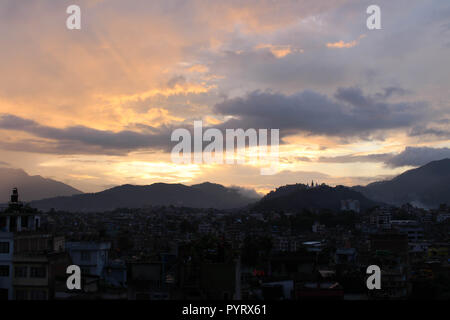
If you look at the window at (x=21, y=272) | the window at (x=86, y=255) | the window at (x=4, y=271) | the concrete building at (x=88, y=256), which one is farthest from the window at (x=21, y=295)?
the window at (x=86, y=255)

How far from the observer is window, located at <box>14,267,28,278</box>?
24.2 meters

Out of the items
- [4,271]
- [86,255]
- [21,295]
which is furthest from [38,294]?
[86,255]

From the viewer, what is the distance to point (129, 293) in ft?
77.4

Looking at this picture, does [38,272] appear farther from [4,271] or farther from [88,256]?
[88,256]

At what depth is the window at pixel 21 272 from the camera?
954 inches

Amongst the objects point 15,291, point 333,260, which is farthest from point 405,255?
point 15,291

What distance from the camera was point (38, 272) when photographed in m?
24.2

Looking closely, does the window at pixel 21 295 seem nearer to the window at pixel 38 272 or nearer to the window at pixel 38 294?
the window at pixel 38 294

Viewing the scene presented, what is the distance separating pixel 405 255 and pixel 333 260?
15.5 meters

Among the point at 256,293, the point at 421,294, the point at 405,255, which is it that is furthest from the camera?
the point at 405,255

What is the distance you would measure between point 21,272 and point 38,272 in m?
0.91

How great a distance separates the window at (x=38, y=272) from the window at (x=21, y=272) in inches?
12.5
